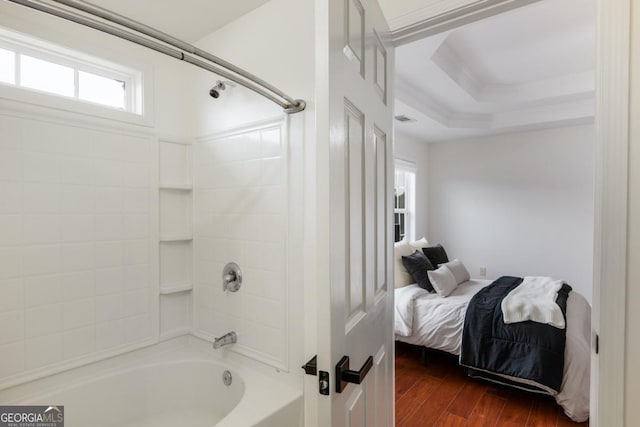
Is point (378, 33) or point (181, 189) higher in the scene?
point (378, 33)

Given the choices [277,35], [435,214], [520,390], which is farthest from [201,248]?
[435,214]

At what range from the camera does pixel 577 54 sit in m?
2.93

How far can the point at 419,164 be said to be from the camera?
196 inches

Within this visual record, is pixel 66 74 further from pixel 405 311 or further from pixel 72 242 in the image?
pixel 405 311

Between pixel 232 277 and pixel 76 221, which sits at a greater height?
pixel 76 221

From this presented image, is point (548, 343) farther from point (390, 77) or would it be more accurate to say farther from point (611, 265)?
point (390, 77)

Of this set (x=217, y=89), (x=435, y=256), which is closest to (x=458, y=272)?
(x=435, y=256)

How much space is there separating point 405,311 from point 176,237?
207 cm

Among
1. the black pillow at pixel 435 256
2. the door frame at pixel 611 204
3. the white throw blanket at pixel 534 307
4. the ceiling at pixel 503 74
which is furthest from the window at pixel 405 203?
the door frame at pixel 611 204

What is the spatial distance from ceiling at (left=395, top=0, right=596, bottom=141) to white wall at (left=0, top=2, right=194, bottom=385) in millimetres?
1973

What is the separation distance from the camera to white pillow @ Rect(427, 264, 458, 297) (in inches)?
123

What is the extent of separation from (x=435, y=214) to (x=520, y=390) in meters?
3.05

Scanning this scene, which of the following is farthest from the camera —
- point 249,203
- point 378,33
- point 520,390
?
point 520,390

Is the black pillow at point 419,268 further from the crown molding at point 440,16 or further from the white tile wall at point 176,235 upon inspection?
the crown molding at point 440,16
